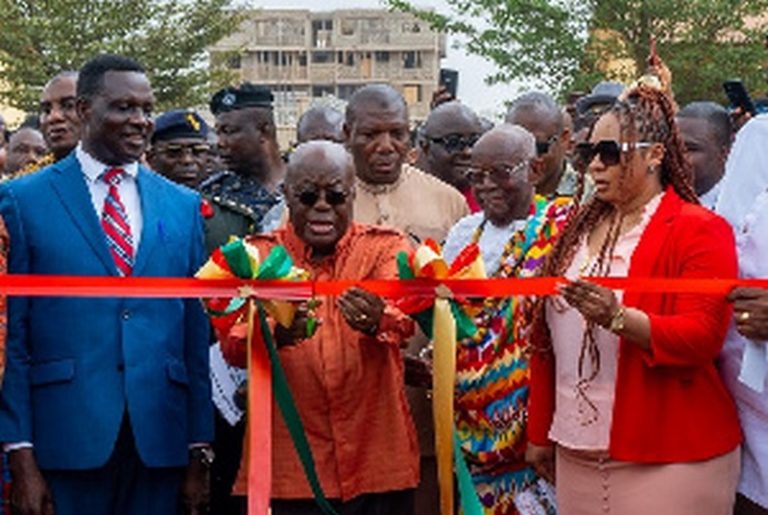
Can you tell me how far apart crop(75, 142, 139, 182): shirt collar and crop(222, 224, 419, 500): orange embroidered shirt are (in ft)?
2.69

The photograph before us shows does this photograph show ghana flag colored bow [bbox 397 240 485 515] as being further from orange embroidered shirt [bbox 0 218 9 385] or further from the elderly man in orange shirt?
orange embroidered shirt [bbox 0 218 9 385]

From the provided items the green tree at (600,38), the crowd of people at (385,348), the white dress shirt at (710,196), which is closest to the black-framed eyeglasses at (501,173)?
the crowd of people at (385,348)

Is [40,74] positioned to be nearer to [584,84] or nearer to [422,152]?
[584,84]

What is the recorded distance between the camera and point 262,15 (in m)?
70.6

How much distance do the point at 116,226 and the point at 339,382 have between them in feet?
3.42

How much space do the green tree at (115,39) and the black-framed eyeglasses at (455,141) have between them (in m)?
17.8

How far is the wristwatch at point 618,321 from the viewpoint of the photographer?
393 cm

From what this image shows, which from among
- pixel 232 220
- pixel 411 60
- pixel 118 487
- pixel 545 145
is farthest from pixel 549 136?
pixel 411 60

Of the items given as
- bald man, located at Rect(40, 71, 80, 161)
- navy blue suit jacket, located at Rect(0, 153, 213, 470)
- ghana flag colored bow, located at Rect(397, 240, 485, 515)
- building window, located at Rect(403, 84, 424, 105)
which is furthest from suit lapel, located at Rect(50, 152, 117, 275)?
building window, located at Rect(403, 84, 424, 105)

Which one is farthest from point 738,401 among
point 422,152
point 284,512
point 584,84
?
point 584,84

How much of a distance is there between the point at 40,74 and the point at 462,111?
60.7 ft

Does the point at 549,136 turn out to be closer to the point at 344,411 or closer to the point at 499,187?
the point at 499,187

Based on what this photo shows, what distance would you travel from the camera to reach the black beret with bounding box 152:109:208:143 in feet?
22.7

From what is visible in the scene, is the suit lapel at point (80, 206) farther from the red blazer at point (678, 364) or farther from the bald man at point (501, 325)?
the red blazer at point (678, 364)
